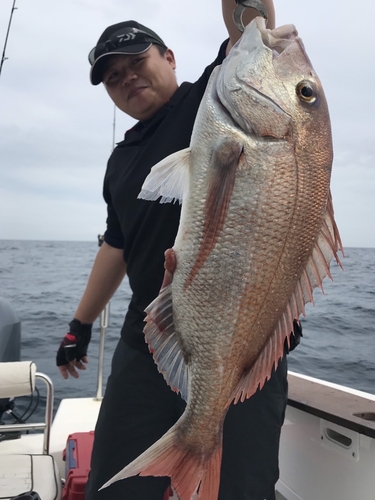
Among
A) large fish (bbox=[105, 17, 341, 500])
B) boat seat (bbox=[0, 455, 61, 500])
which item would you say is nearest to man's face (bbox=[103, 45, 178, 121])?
large fish (bbox=[105, 17, 341, 500])

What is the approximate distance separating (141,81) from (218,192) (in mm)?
1092

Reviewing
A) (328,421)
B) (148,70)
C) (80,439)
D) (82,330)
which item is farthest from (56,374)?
(148,70)

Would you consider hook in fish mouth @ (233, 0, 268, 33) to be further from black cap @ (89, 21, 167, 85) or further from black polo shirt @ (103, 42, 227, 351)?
black cap @ (89, 21, 167, 85)

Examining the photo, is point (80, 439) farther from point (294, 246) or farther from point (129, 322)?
point (294, 246)

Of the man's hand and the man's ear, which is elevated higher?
the man's ear

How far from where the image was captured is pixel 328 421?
251 centimetres

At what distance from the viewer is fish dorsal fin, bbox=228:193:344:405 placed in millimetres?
1278

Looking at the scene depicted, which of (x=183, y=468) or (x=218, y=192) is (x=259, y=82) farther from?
(x=183, y=468)

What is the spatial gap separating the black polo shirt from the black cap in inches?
10.8

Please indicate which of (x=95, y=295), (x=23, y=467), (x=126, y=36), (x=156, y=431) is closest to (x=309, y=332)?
(x=95, y=295)

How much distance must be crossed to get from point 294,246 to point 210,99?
1.73ft

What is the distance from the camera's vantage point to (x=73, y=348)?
261 centimetres

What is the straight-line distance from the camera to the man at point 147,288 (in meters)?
1.79

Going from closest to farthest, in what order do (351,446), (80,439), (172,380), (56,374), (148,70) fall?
(172,380) → (148,70) → (351,446) → (80,439) → (56,374)
